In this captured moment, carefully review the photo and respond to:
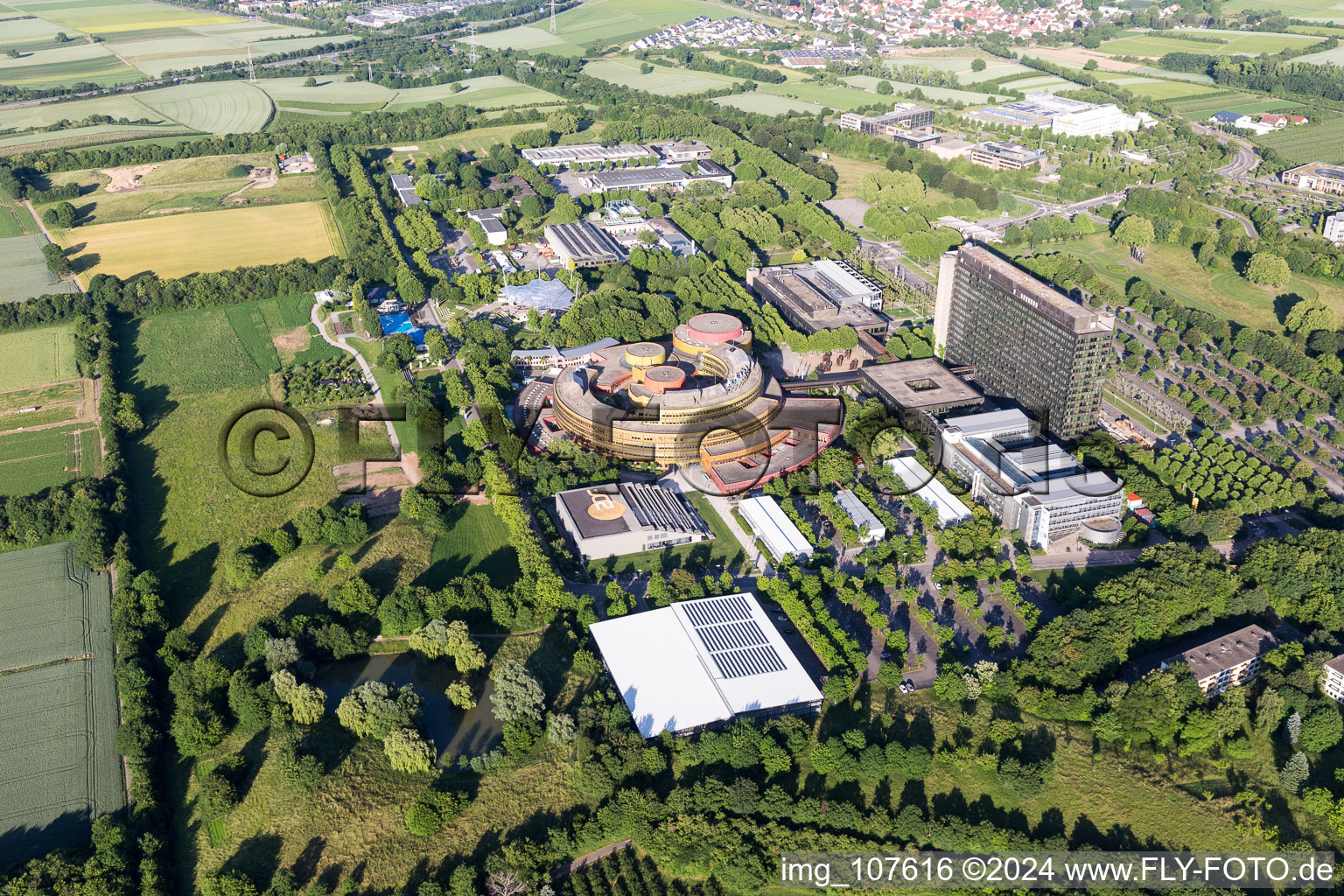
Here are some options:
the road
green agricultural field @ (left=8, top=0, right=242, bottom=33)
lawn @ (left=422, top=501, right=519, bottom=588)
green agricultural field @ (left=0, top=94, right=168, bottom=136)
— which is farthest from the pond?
green agricultural field @ (left=8, top=0, right=242, bottom=33)

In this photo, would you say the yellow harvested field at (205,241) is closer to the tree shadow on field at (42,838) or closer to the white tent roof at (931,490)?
the white tent roof at (931,490)

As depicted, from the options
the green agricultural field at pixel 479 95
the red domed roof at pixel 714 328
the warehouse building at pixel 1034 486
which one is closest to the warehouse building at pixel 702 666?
the warehouse building at pixel 1034 486

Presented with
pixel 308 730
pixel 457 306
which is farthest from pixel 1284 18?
pixel 308 730

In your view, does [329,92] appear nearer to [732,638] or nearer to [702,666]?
[732,638]

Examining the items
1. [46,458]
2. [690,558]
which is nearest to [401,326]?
[46,458]

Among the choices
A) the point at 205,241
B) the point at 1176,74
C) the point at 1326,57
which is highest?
the point at 1326,57

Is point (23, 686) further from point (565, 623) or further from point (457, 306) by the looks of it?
point (457, 306)
